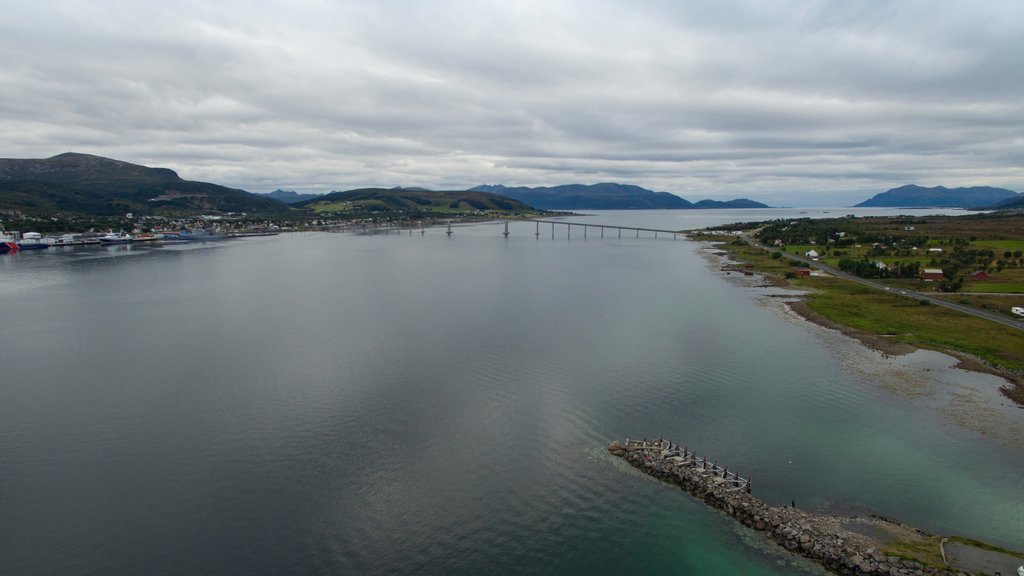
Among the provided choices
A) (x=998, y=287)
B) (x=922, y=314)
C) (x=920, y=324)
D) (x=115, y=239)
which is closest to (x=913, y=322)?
(x=920, y=324)

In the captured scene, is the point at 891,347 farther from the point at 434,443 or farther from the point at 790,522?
the point at 434,443

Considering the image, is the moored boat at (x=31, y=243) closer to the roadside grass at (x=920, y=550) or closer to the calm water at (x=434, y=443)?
the calm water at (x=434, y=443)

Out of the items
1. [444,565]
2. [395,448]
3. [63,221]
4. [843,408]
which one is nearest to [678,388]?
[843,408]

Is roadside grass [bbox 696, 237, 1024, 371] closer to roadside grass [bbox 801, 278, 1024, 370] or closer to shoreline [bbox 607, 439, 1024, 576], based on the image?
roadside grass [bbox 801, 278, 1024, 370]

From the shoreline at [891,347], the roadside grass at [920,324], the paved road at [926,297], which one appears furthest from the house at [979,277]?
the shoreline at [891,347]

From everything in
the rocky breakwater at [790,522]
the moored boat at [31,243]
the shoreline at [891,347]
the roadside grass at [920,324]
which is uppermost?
the moored boat at [31,243]
